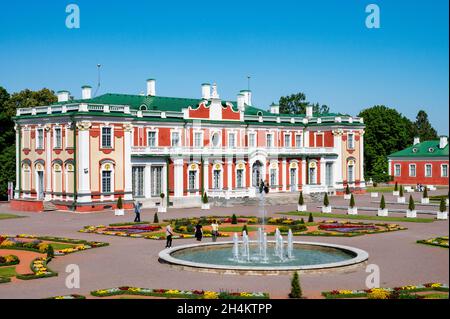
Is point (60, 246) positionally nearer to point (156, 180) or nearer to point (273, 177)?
point (156, 180)

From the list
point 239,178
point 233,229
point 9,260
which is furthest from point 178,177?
point 9,260

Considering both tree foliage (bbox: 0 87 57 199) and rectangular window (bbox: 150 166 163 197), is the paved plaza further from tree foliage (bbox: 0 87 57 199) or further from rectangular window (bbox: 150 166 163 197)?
tree foliage (bbox: 0 87 57 199)

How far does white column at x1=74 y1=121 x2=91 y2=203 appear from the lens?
5456 centimetres

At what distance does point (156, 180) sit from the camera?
60.3 m

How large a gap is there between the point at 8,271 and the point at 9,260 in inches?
74.2

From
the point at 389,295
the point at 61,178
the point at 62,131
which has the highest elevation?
the point at 62,131

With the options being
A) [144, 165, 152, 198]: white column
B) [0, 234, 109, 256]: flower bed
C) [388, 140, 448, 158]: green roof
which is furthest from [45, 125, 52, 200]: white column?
[388, 140, 448, 158]: green roof

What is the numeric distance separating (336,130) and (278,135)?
6.59m

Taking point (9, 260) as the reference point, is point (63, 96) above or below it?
above

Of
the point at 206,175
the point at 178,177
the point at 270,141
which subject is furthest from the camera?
the point at 270,141

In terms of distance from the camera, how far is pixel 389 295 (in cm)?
2067

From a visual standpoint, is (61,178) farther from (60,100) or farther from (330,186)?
(330,186)

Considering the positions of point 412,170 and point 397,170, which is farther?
point 397,170
